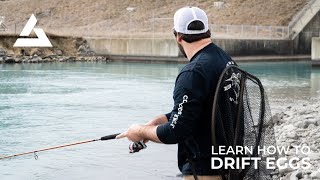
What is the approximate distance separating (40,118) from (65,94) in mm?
6534

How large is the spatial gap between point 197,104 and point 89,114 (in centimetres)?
1457

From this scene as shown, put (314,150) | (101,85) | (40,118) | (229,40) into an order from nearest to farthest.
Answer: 1. (314,150)
2. (40,118)
3. (101,85)
4. (229,40)

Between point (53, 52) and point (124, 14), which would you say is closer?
point (53, 52)

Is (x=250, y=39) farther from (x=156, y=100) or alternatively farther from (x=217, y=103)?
(x=217, y=103)

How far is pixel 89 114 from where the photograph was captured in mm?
17859

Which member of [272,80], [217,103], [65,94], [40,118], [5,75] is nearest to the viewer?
[217,103]

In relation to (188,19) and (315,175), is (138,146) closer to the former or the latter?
(188,19)

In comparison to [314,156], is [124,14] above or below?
above

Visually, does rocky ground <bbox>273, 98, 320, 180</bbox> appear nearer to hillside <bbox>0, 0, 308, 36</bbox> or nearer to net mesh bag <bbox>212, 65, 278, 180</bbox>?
net mesh bag <bbox>212, 65, 278, 180</bbox>

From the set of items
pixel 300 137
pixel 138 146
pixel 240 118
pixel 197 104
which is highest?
pixel 197 104

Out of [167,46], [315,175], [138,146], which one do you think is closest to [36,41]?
[167,46]

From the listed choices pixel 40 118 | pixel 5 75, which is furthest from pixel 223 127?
pixel 5 75

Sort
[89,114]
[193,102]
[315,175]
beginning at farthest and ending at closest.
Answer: [89,114] → [315,175] → [193,102]

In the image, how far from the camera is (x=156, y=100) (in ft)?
69.3
